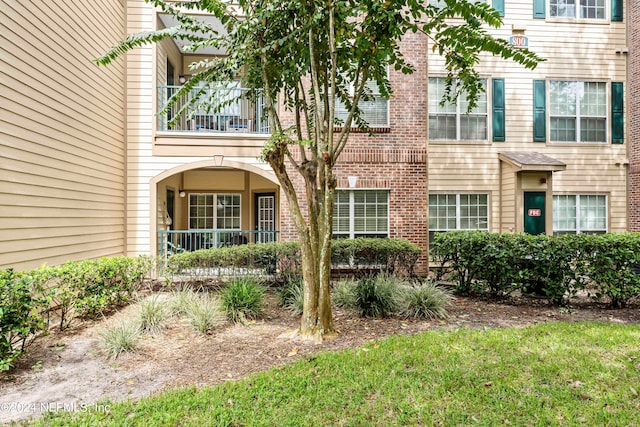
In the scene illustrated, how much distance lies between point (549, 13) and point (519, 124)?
3.46 meters

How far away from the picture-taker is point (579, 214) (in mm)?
11102

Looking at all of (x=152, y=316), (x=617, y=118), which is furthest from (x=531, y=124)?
(x=152, y=316)

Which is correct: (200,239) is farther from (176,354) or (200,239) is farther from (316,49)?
(316,49)

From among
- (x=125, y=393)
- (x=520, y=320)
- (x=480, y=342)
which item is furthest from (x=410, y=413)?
(x=520, y=320)

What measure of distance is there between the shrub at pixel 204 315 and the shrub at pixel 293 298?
117 centimetres

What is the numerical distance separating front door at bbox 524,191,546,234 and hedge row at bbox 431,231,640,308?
314 cm

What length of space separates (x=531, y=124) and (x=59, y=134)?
11896 millimetres

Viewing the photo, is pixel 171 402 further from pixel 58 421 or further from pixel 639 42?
pixel 639 42

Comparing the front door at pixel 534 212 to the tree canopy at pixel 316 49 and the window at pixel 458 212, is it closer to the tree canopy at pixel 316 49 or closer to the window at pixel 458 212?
the window at pixel 458 212

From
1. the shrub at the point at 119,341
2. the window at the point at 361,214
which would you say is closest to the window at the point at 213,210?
the window at the point at 361,214

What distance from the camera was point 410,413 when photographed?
310 centimetres

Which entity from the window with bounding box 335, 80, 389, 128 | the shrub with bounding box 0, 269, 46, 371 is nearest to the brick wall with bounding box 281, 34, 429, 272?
the window with bounding box 335, 80, 389, 128

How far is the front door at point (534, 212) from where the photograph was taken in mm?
10203

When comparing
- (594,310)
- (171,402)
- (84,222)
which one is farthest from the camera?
(84,222)
